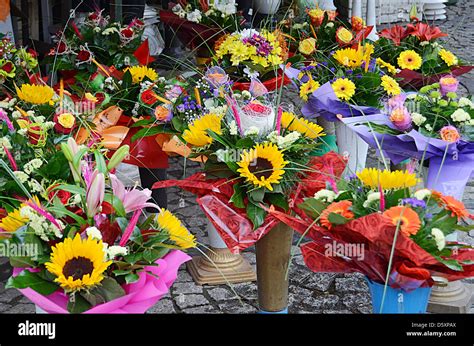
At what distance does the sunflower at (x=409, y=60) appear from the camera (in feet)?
12.4

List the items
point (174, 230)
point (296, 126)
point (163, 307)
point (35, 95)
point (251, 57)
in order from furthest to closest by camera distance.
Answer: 1. point (251, 57)
2. point (163, 307)
3. point (35, 95)
4. point (296, 126)
5. point (174, 230)

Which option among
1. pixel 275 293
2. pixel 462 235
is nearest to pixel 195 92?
pixel 275 293

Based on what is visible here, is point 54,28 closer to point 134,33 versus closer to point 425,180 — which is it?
point 134,33

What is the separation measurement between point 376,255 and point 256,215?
0.72 m

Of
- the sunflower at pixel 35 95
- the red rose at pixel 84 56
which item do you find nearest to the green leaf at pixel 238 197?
the sunflower at pixel 35 95

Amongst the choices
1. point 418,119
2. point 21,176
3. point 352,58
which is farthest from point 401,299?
point 352,58

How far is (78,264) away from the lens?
1896 mm

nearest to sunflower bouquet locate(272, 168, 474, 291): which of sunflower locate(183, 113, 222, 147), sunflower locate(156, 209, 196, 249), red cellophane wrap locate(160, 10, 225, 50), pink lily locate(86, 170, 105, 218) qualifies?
sunflower locate(156, 209, 196, 249)

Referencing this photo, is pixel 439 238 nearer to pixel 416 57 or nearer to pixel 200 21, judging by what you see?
pixel 416 57

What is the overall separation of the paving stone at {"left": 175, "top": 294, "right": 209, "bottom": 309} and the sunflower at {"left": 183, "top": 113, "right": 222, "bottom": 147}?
0.94 metres

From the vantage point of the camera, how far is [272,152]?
8.66 ft

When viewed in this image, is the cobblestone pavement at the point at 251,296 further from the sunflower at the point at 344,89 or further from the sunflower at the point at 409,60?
the sunflower at the point at 409,60

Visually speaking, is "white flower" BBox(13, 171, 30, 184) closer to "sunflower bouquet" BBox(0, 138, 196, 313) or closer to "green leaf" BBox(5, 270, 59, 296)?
"sunflower bouquet" BBox(0, 138, 196, 313)

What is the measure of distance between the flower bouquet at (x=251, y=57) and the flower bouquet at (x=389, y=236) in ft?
5.29
